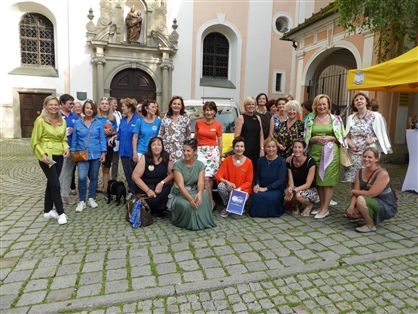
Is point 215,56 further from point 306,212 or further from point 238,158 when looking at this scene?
point 306,212

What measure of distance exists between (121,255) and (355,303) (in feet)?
8.18

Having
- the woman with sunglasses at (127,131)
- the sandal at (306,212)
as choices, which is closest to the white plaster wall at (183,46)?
the woman with sunglasses at (127,131)

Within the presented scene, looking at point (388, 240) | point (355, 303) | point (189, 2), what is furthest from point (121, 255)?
point (189, 2)

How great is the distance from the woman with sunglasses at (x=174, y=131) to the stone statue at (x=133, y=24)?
46.0ft

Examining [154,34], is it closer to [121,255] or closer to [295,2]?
[295,2]

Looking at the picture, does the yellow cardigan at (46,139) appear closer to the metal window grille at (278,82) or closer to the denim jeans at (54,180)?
the denim jeans at (54,180)

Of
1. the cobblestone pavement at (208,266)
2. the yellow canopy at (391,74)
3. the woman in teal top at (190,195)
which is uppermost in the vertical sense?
the yellow canopy at (391,74)

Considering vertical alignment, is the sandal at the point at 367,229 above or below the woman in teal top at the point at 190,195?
below

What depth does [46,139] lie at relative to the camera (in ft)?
14.8

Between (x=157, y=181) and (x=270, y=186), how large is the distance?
5.94 ft

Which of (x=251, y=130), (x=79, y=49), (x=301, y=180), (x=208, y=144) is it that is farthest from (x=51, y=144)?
(x=79, y=49)

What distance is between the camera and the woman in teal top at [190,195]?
4.46 m

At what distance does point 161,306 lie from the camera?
8.98ft

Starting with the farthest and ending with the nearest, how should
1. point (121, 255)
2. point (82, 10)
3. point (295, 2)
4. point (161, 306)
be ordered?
point (295, 2), point (82, 10), point (121, 255), point (161, 306)
